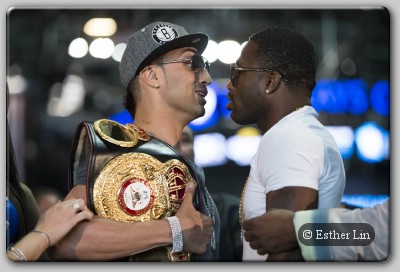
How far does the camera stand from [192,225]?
106 inches

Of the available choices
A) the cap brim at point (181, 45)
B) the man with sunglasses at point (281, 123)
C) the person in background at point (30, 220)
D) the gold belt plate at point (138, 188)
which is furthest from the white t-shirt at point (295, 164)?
the person in background at point (30, 220)

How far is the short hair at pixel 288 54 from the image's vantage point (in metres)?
2.77

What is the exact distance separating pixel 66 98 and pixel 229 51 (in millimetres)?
813

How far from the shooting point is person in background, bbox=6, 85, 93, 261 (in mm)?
2625

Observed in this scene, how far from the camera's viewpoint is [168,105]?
9.14ft

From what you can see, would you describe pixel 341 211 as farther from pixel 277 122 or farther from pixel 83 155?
pixel 83 155

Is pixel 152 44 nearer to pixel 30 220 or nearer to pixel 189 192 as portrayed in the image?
pixel 189 192

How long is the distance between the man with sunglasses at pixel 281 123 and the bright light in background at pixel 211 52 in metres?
0.10

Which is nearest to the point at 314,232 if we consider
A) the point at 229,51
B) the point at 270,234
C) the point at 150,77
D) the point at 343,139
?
the point at 270,234

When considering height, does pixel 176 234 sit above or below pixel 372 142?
below

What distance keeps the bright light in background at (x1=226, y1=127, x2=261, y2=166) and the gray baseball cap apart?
1.45ft

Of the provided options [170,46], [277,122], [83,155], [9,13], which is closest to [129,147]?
[83,155]

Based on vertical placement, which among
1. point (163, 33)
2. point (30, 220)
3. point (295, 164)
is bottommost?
point (30, 220)

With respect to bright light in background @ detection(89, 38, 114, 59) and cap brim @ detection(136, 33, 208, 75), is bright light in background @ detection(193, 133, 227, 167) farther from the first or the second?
bright light in background @ detection(89, 38, 114, 59)
